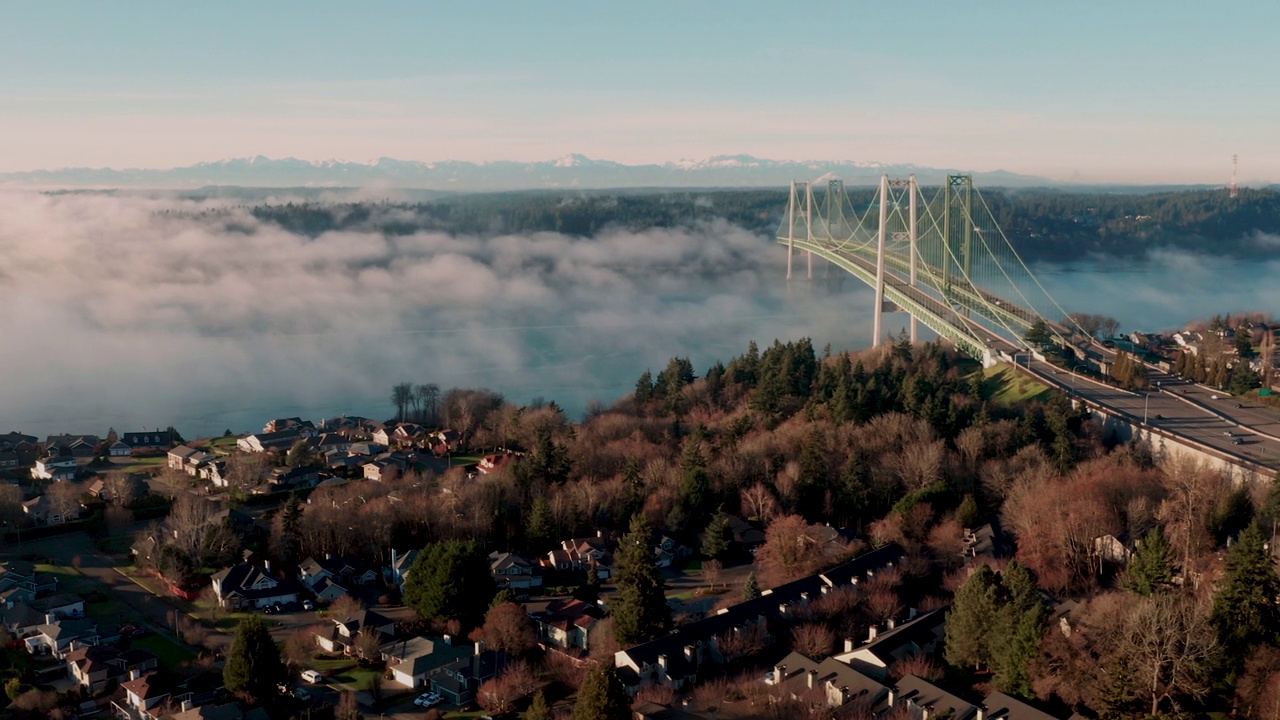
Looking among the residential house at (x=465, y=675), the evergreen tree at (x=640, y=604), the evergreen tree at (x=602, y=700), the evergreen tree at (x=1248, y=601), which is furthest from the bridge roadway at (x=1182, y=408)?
the residential house at (x=465, y=675)

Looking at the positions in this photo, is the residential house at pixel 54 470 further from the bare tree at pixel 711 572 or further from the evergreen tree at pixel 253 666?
the bare tree at pixel 711 572

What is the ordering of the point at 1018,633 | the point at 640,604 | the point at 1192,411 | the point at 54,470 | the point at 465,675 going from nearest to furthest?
the point at 1018,633, the point at 465,675, the point at 640,604, the point at 1192,411, the point at 54,470

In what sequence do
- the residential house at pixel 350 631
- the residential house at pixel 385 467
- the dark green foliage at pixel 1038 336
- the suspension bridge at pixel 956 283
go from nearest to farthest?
the residential house at pixel 350 631 → the residential house at pixel 385 467 → the dark green foliage at pixel 1038 336 → the suspension bridge at pixel 956 283

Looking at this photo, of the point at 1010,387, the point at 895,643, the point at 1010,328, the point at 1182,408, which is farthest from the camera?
the point at 1010,328

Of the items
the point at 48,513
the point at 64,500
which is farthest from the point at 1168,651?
the point at 48,513

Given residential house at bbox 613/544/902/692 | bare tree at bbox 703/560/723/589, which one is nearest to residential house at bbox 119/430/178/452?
bare tree at bbox 703/560/723/589

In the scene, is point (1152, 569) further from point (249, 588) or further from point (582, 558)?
point (249, 588)
